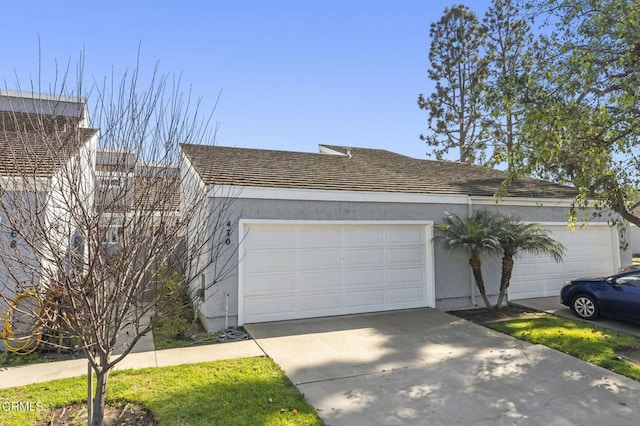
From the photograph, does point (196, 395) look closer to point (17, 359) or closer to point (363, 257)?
point (17, 359)

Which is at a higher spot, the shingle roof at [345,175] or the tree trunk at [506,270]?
the shingle roof at [345,175]

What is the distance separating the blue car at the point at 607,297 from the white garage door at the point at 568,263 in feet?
5.61

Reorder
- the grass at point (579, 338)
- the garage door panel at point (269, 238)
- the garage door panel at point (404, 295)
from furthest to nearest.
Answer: the garage door panel at point (404, 295) < the garage door panel at point (269, 238) < the grass at point (579, 338)

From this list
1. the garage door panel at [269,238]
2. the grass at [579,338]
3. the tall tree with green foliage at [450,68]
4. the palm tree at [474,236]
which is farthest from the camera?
the tall tree with green foliage at [450,68]

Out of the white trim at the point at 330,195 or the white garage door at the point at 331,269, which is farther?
the white garage door at the point at 331,269

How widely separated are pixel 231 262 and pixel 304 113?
19.8 ft

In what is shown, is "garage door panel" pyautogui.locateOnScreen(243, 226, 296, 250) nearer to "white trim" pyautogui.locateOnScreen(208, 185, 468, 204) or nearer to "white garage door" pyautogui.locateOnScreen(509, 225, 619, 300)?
"white trim" pyautogui.locateOnScreen(208, 185, 468, 204)

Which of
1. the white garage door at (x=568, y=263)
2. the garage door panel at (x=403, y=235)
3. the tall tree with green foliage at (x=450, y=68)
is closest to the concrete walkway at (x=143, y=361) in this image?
the garage door panel at (x=403, y=235)

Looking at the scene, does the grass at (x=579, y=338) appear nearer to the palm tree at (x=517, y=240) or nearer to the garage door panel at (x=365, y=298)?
the palm tree at (x=517, y=240)

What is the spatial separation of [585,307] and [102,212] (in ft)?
34.4

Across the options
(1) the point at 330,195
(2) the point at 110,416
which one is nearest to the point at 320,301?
(1) the point at 330,195
